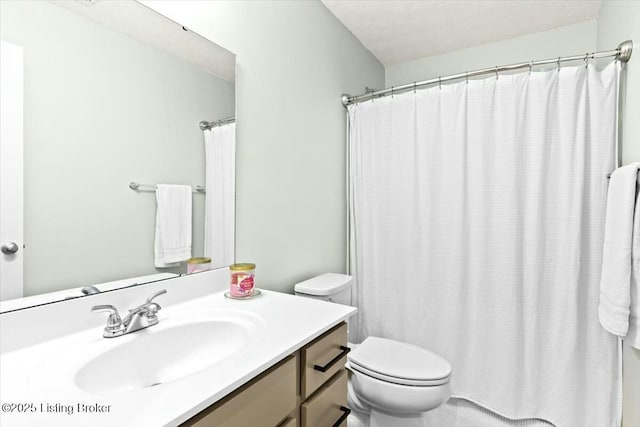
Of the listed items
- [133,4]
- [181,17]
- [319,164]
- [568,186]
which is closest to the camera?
[133,4]

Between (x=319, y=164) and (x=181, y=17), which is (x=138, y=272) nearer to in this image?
(x=181, y=17)

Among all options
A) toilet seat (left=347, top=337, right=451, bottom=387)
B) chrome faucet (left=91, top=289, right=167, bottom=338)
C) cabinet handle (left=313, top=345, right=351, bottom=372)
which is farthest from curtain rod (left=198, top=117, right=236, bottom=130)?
toilet seat (left=347, top=337, right=451, bottom=387)

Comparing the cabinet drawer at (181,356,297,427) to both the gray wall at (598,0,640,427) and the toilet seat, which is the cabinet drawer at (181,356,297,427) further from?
the gray wall at (598,0,640,427)

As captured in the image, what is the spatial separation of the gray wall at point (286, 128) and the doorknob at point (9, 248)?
2.41ft

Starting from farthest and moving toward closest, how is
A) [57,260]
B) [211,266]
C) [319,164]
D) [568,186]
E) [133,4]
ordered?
1. [319,164]
2. [568,186]
3. [211,266]
4. [133,4]
5. [57,260]

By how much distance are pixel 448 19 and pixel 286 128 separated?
4.52 feet

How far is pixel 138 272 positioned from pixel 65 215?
0.28 m

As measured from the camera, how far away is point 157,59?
3.61 ft

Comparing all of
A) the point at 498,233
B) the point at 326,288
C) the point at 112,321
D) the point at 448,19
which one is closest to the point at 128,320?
the point at 112,321

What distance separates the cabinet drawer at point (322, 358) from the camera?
2.97 ft

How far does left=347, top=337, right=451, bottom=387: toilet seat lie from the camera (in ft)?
4.56

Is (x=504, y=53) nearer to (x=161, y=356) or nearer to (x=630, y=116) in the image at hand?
(x=630, y=116)

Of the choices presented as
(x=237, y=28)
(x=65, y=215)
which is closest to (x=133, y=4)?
(x=237, y=28)

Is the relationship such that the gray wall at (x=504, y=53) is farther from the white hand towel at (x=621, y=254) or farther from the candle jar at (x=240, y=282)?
the candle jar at (x=240, y=282)
